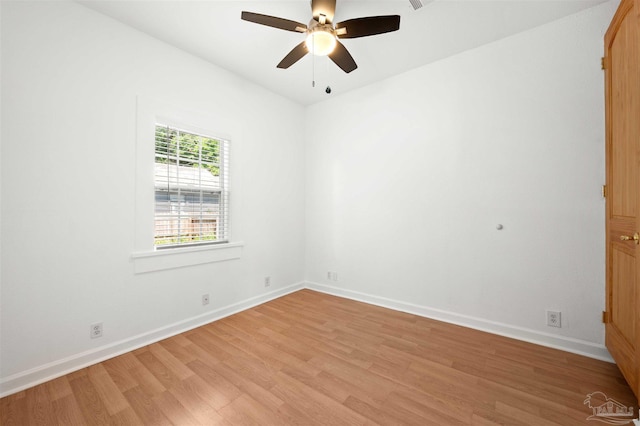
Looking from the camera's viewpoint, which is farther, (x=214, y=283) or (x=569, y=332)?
(x=214, y=283)

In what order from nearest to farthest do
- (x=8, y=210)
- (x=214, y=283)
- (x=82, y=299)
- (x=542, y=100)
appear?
1. (x=8, y=210)
2. (x=82, y=299)
3. (x=542, y=100)
4. (x=214, y=283)

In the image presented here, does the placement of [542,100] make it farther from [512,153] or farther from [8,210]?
[8,210]

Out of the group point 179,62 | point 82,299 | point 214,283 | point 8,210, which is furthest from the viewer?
point 214,283

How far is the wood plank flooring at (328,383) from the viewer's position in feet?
5.14

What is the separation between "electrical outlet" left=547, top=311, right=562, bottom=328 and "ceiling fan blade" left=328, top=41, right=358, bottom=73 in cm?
290

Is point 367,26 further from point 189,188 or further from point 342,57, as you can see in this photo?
point 189,188

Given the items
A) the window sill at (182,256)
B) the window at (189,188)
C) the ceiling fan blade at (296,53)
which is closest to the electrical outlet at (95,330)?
the window sill at (182,256)

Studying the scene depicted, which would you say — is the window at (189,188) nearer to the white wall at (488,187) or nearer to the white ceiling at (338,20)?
the white ceiling at (338,20)

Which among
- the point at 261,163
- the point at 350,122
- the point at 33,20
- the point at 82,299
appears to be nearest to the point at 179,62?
the point at 33,20

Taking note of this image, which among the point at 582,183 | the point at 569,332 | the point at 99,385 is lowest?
the point at 99,385

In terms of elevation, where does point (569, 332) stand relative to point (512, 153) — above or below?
below

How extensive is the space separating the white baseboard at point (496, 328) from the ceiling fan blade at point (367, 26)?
2821 mm

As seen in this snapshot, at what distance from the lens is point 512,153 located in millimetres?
2533

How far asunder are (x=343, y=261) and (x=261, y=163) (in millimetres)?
1813
